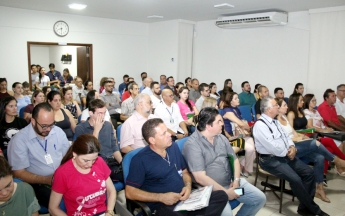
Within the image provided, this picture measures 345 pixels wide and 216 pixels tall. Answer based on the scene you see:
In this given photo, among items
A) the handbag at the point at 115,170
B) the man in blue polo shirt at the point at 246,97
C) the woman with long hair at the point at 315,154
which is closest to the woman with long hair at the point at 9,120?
the handbag at the point at 115,170

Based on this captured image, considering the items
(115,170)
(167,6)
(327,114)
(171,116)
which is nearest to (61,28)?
(167,6)

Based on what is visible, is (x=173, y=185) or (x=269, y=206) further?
(x=269, y=206)

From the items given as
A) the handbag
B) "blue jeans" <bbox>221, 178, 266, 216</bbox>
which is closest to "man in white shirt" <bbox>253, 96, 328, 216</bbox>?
"blue jeans" <bbox>221, 178, 266, 216</bbox>

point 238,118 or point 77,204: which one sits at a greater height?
point 238,118

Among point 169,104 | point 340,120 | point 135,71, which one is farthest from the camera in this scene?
point 135,71

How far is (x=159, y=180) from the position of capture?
2191mm

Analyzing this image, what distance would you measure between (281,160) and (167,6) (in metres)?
4.87

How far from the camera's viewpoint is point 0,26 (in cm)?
701

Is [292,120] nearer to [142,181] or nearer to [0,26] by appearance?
[142,181]

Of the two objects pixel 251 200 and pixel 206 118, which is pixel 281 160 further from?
pixel 206 118

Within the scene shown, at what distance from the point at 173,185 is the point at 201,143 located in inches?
19.6

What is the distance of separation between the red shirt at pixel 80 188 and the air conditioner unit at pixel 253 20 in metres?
6.16

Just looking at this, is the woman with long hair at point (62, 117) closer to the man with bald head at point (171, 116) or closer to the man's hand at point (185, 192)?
the man with bald head at point (171, 116)

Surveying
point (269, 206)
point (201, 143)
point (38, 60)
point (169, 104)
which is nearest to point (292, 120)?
point (269, 206)
